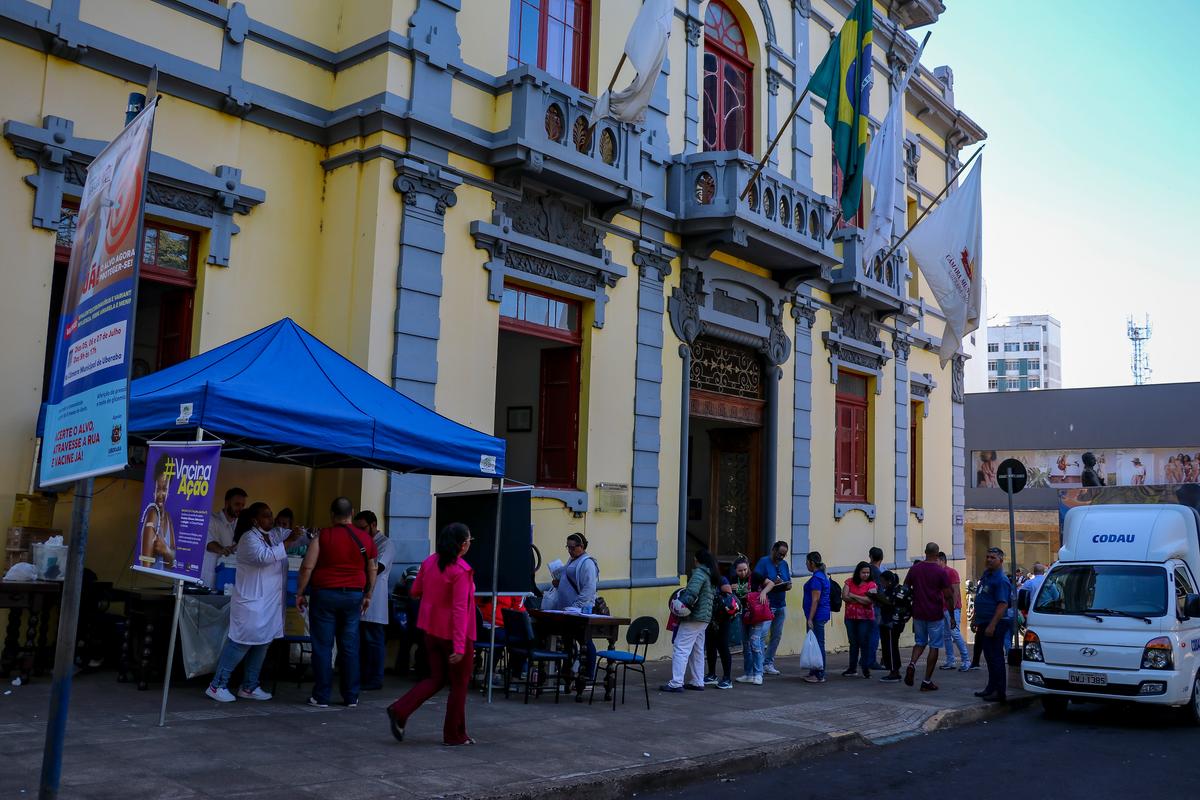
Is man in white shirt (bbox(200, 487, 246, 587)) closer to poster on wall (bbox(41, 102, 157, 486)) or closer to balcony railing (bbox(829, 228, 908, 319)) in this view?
poster on wall (bbox(41, 102, 157, 486))

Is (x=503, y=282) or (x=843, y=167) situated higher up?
(x=843, y=167)

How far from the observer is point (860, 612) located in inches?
577

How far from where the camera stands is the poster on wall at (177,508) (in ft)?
26.1

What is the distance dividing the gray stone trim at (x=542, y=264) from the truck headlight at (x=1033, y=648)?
261 inches

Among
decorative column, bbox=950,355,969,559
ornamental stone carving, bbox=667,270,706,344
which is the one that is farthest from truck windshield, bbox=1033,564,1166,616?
decorative column, bbox=950,355,969,559

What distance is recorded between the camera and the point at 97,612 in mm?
10297

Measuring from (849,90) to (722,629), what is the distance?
8.40 metres

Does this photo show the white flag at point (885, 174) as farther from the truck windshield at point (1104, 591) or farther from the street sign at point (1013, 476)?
the truck windshield at point (1104, 591)

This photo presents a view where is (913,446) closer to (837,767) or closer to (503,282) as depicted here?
(503,282)

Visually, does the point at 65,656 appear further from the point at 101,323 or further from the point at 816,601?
the point at 816,601

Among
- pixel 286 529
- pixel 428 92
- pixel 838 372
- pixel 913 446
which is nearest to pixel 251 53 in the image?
pixel 428 92

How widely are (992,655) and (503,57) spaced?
9.55 m

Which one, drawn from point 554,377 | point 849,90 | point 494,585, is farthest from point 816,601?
point 849,90

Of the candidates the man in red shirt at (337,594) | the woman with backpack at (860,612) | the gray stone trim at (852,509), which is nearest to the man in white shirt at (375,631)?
the man in red shirt at (337,594)
